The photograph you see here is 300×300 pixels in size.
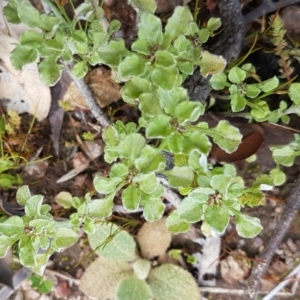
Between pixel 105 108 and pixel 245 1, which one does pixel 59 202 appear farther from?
pixel 245 1

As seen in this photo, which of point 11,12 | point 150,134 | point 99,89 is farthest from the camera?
point 99,89

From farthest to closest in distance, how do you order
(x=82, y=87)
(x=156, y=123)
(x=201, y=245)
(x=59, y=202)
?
(x=201, y=245), (x=59, y=202), (x=82, y=87), (x=156, y=123)

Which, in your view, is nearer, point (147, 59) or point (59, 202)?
point (147, 59)

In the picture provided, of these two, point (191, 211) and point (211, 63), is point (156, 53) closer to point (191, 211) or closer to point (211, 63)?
point (211, 63)

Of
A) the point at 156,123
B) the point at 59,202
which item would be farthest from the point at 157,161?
the point at 59,202

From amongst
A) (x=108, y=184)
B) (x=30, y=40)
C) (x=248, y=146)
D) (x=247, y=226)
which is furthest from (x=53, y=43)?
(x=248, y=146)

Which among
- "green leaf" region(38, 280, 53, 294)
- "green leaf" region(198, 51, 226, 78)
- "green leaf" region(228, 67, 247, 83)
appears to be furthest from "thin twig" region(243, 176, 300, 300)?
"green leaf" region(38, 280, 53, 294)

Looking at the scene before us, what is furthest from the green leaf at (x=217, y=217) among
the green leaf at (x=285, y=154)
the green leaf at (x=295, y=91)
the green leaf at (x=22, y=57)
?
the green leaf at (x=22, y=57)
